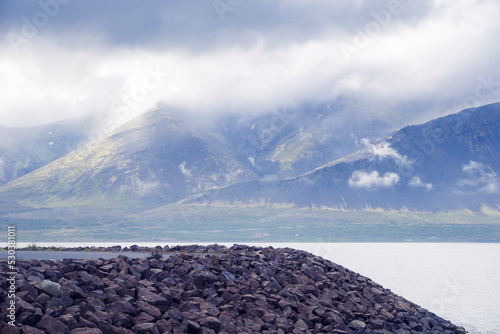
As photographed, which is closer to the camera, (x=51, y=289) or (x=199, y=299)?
(x=51, y=289)

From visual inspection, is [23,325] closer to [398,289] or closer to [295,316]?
[295,316]

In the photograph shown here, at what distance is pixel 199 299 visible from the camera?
31.0 m

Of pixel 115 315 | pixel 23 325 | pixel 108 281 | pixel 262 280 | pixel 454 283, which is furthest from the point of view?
pixel 454 283

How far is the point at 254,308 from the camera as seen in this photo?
3125 cm

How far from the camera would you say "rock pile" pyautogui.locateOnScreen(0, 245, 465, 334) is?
25875mm

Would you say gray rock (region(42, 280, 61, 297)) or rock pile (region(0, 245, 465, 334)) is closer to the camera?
rock pile (region(0, 245, 465, 334))

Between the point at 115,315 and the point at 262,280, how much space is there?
12.8 metres

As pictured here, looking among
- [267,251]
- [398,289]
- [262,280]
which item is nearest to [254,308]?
[262,280]

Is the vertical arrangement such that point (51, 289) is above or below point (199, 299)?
above

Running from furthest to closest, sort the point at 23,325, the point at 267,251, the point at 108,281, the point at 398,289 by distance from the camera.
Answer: the point at 398,289
the point at 267,251
the point at 108,281
the point at 23,325

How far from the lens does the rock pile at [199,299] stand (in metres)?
25.9

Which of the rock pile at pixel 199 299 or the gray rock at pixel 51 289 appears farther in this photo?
the gray rock at pixel 51 289

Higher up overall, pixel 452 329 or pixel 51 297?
pixel 51 297

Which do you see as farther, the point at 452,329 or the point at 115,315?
the point at 452,329
